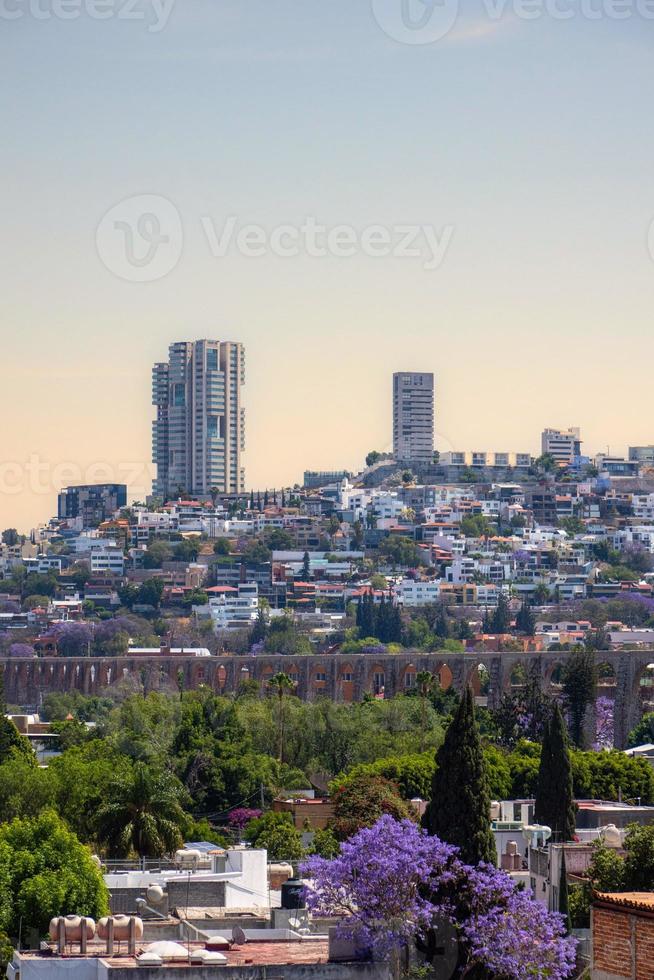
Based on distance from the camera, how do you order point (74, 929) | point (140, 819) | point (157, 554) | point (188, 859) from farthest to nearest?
1. point (157, 554)
2. point (140, 819)
3. point (188, 859)
4. point (74, 929)

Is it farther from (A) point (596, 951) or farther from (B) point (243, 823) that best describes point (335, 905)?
(B) point (243, 823)

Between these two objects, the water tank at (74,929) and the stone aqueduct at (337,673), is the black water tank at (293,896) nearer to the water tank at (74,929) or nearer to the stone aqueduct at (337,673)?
the water tank at (74,929)

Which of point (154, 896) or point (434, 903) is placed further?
point (154, 896)

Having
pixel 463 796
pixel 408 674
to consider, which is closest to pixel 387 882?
pixel 463 796

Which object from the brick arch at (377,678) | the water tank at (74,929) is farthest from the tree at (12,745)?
Result: the brick arch at (377,678)

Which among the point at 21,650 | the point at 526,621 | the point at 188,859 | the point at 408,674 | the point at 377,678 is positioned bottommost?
the point at 21,650

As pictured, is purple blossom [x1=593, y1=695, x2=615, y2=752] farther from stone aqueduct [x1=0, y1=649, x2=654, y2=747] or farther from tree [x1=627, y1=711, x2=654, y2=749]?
tree [x1=627, y1=711, x2=654, y2=749]

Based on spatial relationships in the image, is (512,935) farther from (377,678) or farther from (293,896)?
(377,678)

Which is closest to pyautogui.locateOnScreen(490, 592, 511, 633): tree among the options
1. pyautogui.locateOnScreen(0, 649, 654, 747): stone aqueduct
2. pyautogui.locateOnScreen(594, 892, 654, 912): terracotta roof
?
pyautogui.locateOnScreen(0, 649, 654, 747): stone aqueduct
